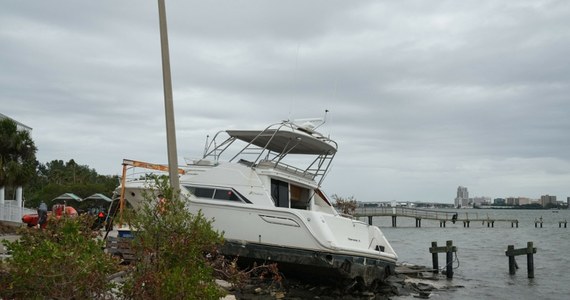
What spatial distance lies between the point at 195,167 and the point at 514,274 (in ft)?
49.7

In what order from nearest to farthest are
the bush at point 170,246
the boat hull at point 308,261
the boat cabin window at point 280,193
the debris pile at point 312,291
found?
the bush at point 170,246
the boat hull at point 308,261
the debris pile at point 312,291
the boat cabin window at point 280,193

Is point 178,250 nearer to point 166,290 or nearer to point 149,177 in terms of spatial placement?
point 166,290

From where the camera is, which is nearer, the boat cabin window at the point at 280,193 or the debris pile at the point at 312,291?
the debris pile at the point at 312,291

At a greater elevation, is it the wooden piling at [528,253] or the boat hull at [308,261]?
the boat hull at [308,261]

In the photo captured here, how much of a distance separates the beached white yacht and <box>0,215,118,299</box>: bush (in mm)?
8336

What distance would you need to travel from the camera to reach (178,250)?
5559 mm

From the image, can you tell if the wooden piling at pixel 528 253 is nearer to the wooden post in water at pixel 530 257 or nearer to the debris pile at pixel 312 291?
the wooden post in water at pixel 530 257

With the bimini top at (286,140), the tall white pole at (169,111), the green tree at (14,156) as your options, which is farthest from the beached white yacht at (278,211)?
the green tree at (14,156)

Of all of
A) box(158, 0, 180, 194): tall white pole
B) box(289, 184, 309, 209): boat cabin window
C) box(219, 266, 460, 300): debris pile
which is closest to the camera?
box(158, 0, 180, 194): tall white pole

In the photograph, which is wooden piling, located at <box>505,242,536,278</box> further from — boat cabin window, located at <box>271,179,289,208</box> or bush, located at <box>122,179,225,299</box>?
bush, located at <box>122,179,225,299</box>

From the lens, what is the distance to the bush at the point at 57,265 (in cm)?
479

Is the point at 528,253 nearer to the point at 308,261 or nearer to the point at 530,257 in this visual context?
the point at 530,257

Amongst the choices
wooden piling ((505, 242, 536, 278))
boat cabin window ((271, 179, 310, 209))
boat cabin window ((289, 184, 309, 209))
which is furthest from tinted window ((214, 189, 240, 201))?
wooden piling ((505, 242, 536, 278))

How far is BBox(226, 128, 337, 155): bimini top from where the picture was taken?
1583cm
